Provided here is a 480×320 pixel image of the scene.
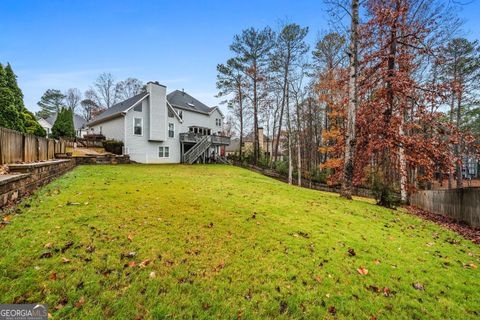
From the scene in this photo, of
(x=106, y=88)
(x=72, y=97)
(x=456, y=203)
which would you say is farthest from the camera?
(x=72, y=97)

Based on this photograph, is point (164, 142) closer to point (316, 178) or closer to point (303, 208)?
point (316, 178)

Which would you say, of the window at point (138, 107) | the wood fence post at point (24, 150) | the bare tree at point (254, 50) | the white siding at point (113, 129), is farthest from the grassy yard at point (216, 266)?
the bare tree at point (254, 50)

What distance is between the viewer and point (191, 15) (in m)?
14.8

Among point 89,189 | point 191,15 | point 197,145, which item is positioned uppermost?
point 191,15

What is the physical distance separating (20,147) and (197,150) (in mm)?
17603

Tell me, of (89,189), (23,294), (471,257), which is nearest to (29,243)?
(23,294)

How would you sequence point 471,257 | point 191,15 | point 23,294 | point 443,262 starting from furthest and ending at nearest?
point 191,15
point 471,257
point 443,262
point 23,294

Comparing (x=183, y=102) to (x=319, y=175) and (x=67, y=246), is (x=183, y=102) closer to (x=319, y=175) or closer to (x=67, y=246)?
(x=319, y=175)

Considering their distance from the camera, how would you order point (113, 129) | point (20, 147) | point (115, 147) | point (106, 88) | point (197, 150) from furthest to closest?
1. point (106, 88)
2. point (197, 150)
3. point (113, 129)
4. point (115, 147)
5. point (20, 147)

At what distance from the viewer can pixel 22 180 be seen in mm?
4809

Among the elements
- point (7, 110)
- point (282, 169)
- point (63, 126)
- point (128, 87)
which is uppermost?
point (128, 87)

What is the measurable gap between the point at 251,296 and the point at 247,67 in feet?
83.2

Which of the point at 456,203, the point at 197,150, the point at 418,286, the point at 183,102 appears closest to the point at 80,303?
the point at 418,286
